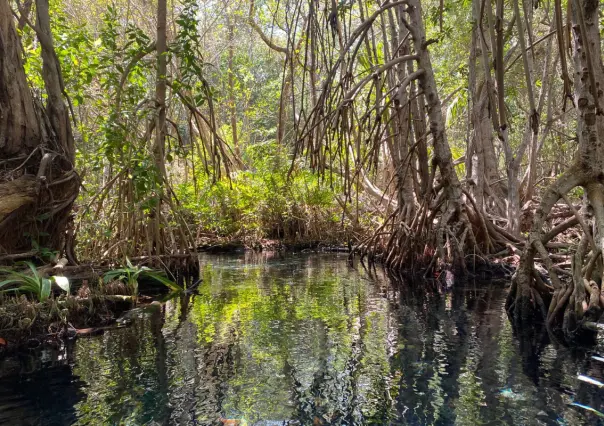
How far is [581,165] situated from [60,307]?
4693 mm

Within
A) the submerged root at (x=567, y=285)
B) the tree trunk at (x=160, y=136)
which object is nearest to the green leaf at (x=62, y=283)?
the tree trunk at (x=160, y=136)

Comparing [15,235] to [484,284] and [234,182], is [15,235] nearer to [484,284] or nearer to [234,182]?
[484,284]

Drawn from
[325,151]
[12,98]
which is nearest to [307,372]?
[325,151]

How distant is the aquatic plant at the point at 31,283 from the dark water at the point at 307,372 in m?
0.58

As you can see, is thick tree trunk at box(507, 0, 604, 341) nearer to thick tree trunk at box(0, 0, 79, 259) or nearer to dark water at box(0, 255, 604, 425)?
dark water at box(0, 255, 604, 425)

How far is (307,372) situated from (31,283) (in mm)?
2722

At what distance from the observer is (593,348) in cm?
398

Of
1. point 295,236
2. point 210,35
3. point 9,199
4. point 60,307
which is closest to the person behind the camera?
point 60,307

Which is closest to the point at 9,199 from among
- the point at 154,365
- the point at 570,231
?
the point at 154,365

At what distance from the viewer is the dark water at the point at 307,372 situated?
2.97m

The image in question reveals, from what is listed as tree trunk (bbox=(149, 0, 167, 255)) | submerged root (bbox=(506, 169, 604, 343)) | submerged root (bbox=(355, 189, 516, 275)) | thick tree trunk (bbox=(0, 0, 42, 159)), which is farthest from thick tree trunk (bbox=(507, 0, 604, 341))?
thick tree trunk (bbox=(0, 0, 42, 159))

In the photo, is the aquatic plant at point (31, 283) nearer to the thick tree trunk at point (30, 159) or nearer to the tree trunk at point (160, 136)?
the thick tree trunk at point (30, 159)

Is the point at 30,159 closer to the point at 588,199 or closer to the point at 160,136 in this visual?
the point at 160,136

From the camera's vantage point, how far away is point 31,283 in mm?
4684
